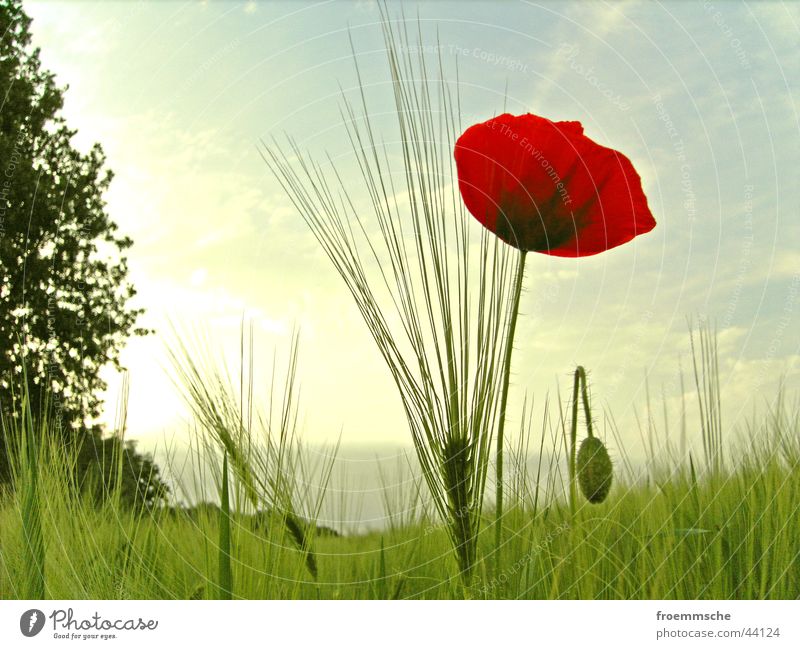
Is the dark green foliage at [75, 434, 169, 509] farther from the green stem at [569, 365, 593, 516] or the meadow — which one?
the green stem at [569, 365, 593, 516]

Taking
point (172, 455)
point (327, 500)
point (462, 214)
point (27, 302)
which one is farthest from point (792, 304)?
point (27, 302)

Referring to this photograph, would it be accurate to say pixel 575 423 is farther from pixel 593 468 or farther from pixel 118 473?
pixel 118 473

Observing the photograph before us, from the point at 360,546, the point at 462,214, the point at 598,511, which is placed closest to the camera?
the point at 462,214

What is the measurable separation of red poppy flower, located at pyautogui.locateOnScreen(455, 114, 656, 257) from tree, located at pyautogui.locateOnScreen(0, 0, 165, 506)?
436mm

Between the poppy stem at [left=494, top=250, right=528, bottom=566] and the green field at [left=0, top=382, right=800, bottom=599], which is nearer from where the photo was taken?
the poppy stem at [left=494, top=250, right=528, bottom=566]

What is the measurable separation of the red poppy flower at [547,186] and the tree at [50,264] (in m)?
0.44

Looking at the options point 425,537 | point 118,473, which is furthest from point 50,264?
point 425,537

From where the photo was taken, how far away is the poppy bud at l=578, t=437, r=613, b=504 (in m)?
0.61

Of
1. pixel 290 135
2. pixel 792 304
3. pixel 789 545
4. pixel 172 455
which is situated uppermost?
pixel 290 135

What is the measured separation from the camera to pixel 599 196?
0.58 m
